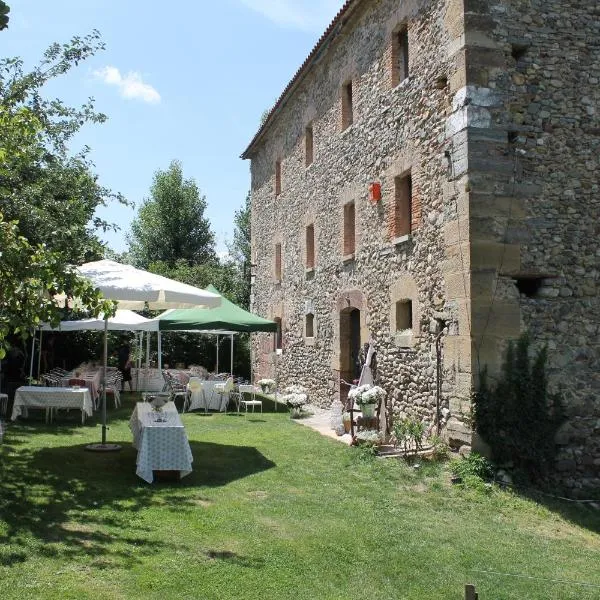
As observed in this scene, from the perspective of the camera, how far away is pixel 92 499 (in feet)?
20.5

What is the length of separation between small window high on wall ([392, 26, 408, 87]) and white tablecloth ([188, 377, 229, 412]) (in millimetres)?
7253

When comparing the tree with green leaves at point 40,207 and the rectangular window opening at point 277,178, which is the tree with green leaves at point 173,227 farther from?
the tree with green leaves at point 40,207

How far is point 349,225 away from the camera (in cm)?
1314

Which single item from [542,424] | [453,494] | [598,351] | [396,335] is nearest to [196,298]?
[396,335]

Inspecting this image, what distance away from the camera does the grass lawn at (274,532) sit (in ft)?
15.0

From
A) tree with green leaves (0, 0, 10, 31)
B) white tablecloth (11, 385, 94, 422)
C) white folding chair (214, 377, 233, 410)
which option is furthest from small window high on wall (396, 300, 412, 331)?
tree with green leaves (0, 0, 10, 31)

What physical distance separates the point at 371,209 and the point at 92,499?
287 inches

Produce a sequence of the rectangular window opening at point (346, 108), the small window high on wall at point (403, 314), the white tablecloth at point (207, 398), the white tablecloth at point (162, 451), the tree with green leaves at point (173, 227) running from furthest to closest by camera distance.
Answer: the tree with green leaves at point (173, 227) → the white tablecloth at point (207, 398) → the rectangular window opening at point (346, 108) → the small window high on wall at point (403, 314) → the white tablecloth at point (162, 451)

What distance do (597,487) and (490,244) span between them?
3.50 m

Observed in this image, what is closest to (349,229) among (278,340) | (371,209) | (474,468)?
(371,209)

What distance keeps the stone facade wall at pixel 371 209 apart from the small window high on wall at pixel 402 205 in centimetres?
14

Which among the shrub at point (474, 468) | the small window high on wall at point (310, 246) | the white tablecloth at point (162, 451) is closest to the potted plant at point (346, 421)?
the shrub at point (474, 468)

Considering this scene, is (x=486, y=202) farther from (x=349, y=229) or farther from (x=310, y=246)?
(x=310, y=246)

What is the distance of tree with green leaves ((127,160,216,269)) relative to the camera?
3238 cm
